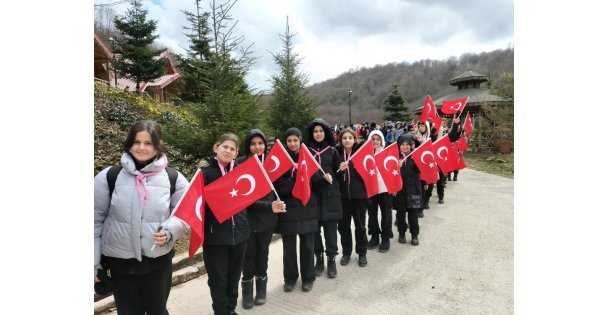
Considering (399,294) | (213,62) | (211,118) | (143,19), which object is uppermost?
(143,19)

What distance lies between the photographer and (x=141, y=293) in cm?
248

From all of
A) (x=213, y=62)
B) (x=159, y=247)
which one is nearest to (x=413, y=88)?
(x=213, y=62)

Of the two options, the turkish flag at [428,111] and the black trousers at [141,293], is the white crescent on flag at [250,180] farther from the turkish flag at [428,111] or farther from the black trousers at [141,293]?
the turkish flag at [428,111]

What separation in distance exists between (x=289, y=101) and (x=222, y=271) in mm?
10622

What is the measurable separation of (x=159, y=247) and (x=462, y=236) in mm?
5418

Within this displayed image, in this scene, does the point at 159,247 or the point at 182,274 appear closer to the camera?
the point at 159,247

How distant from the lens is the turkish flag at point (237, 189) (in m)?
3.05

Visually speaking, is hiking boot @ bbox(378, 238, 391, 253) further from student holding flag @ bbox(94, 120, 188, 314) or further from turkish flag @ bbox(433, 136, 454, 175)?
student holding flag @ bbox(94, 120, 188, 314)

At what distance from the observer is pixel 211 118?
23.4 feet

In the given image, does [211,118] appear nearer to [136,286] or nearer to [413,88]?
[136,286]

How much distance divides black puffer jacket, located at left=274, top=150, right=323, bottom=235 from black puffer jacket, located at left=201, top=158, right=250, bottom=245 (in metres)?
0.77

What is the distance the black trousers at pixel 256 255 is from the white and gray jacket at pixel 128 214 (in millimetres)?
1375

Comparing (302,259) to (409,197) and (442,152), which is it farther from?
(442,152)

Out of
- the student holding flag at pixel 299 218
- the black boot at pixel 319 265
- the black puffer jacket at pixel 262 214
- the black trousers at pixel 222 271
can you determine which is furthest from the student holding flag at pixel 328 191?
the black trousers at pixel 222 271
